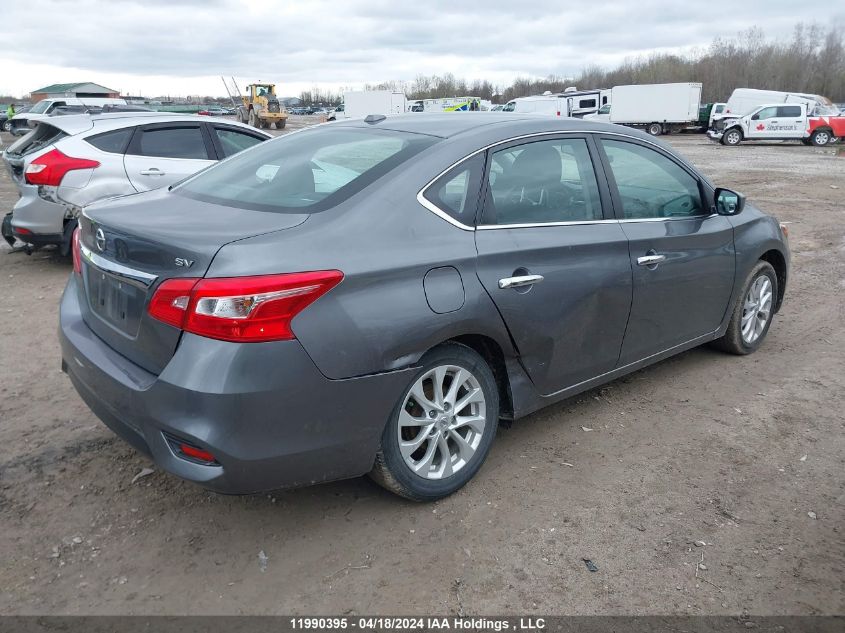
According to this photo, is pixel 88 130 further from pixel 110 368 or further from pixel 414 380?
pixel 414 380

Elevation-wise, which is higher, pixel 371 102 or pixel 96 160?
pixel 96 160

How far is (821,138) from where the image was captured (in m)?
31.1

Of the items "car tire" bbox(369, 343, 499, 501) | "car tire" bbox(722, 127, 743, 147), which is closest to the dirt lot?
"car tire" bbox(369, 343, 499, 501)

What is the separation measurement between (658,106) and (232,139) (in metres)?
37.7

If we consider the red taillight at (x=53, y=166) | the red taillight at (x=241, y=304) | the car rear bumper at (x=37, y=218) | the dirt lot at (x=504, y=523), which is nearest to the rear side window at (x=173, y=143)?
the red taillight at (x=53, y=166)

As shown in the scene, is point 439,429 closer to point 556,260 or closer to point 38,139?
point 556,260

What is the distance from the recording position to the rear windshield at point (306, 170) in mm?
3023

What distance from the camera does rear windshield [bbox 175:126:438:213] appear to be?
9.92ft

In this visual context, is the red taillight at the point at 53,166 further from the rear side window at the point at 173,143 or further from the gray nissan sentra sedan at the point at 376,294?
the gray nissan sentra sedan at the point at 376,294

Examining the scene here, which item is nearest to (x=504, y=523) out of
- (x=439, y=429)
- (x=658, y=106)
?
(x=439, y=429)

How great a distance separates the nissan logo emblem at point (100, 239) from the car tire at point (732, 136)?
1327 inches

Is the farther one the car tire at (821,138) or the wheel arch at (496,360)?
the car tire at (821,138)

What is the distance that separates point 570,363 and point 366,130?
1589mm

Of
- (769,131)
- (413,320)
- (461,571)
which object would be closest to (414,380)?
(413,320)
